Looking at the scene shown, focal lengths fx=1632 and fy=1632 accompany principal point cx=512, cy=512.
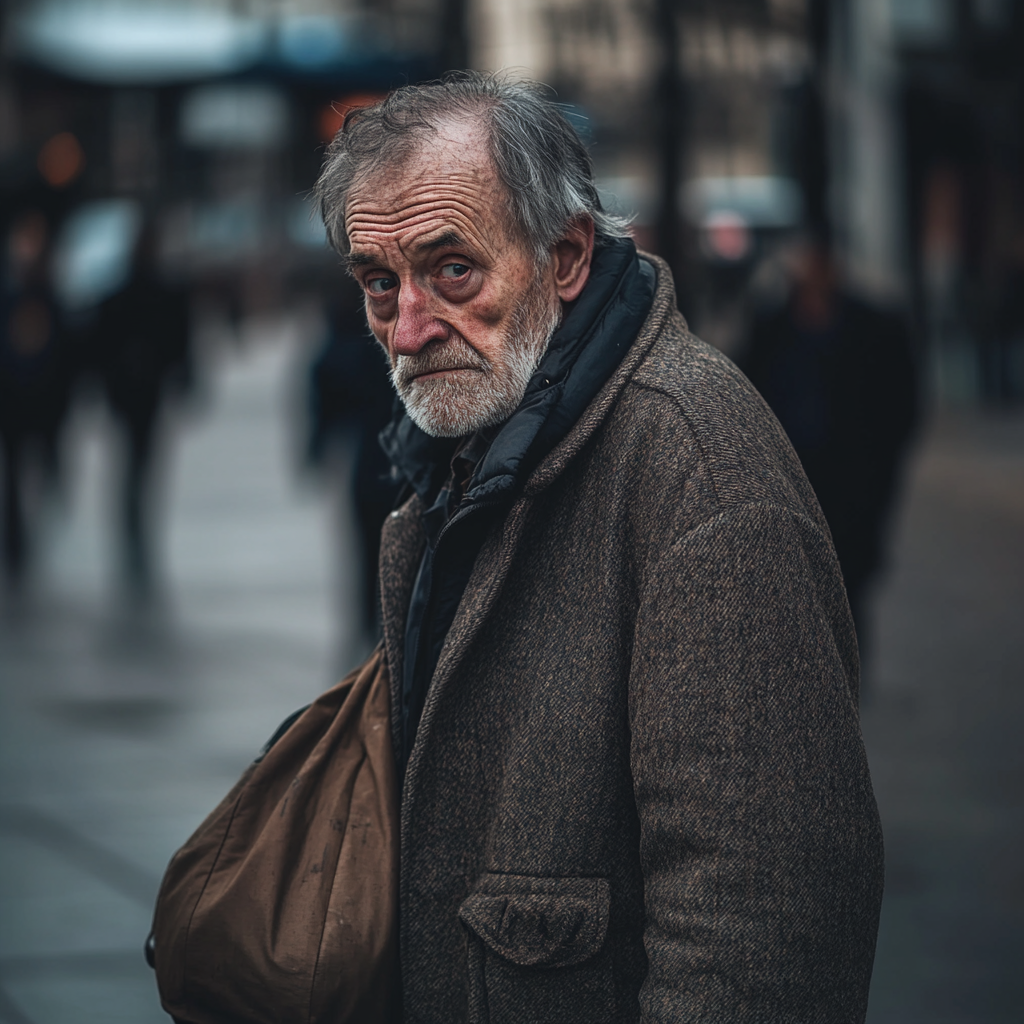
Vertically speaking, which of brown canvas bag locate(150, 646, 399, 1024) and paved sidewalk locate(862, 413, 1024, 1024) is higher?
brown canvas bag locate(150, 646, 399, 1024)

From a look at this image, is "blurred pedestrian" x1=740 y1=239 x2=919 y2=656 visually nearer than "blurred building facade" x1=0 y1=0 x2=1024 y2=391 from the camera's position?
Yes

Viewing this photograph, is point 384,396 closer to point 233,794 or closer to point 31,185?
point 233,794

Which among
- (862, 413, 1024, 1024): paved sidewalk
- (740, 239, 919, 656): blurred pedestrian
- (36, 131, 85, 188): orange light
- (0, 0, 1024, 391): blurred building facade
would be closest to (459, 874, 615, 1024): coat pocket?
(0, 0, 1024, 391): blurred building facade

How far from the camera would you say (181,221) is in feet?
116

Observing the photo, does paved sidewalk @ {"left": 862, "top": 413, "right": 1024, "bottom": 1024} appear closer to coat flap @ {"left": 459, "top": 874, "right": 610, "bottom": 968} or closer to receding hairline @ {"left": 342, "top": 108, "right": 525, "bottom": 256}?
coat flap @ {"left": 459, "top": 874, "right": 610, "bottom": 968}

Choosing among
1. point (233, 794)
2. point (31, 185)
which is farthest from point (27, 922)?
point (31, 185)

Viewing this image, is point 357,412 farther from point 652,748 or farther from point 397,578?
point 652,748

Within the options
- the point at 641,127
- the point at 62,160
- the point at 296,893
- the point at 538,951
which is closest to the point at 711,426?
the point at 538,951

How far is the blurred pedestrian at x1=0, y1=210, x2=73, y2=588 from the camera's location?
32.9 feet

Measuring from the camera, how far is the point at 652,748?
5.89 ft

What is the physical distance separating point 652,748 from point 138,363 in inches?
352

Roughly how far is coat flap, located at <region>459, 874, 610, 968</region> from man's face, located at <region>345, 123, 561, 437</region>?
1.90 feet

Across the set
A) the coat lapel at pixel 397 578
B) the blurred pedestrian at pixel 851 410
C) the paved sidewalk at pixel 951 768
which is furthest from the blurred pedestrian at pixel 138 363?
the coat lapel at pixel 397 578

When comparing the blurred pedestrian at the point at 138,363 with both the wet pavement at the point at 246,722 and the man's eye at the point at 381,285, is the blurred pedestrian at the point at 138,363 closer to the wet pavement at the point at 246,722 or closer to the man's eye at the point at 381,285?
the wet pavement at the point at 246,722
